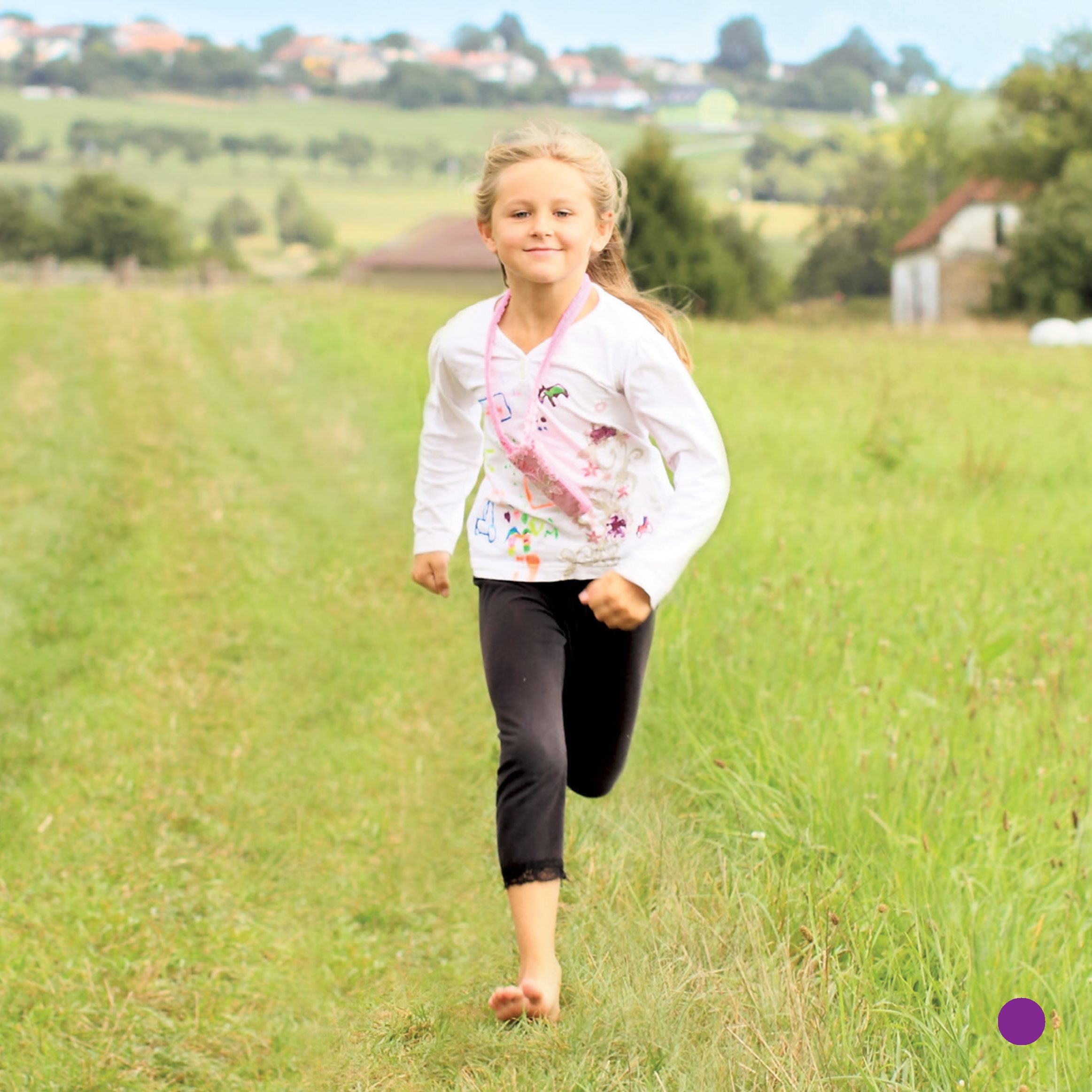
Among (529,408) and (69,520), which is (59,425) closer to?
(69,520)

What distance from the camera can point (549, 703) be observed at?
3123 mm

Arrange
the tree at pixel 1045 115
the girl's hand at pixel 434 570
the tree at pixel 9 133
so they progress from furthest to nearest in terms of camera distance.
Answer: the tree at pixel 9 133, the tree at pixel 1045 115, the girl's hand at pixel 434 570

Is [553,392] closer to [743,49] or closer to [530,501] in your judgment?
Result: [530,501]

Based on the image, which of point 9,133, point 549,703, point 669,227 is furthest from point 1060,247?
point 9,133

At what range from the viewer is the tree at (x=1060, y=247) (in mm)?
48344

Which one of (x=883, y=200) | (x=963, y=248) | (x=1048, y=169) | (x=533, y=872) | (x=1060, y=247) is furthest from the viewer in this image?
(x=883, y=200)

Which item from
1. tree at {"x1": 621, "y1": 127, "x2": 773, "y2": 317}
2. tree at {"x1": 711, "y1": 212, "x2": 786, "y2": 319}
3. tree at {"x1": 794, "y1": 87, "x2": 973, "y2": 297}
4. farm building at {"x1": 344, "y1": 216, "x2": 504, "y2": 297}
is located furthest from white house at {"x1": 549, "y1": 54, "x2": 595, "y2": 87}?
tree at {"x1": 621, "y1": 127, "x2": 773, "y2": 317}

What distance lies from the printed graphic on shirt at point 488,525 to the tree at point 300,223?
337 feet

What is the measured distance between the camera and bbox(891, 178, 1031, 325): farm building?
196 feet

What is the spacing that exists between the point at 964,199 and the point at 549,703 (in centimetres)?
6297

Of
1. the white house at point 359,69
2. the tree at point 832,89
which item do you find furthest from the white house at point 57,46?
the tree at point 832,89

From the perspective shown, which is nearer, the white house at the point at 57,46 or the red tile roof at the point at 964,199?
the red tile roof at the point at 964,199

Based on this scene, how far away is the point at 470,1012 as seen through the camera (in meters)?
3.09

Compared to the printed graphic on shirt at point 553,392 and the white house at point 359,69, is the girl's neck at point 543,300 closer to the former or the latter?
the printed graphic on shirt at point 553,392
